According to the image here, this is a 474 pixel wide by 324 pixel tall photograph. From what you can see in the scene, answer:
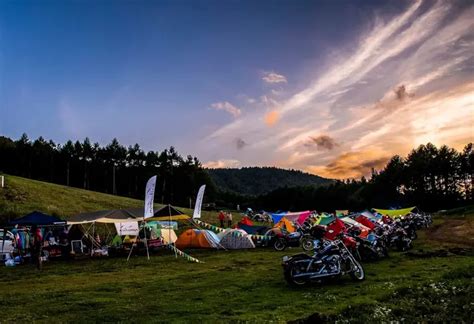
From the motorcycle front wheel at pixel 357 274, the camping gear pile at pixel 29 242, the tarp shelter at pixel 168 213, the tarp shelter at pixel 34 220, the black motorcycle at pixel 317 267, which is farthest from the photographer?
the tarp shelter at pixel 168 213

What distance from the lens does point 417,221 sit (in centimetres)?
4078

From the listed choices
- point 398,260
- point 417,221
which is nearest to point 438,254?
point 398,260

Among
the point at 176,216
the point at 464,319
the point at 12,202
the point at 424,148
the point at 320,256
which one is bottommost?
the point at 464,319

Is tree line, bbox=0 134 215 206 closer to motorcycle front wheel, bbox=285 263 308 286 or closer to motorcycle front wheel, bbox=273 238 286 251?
motorcycle front wheel, bbox=273 238 286 251

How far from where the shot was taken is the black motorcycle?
513 inches

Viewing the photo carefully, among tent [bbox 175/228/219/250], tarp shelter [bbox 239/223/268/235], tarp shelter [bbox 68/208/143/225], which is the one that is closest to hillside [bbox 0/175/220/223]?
tarp shelter [bbox 68/208/143/225]

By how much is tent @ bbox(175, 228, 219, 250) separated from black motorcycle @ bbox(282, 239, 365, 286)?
14568 mm

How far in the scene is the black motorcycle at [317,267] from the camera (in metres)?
13.0

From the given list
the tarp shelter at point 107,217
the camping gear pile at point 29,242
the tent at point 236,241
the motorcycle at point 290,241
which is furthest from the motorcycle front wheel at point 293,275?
the tarp shelter at point 107,217

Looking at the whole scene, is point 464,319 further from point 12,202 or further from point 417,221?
point 12,202

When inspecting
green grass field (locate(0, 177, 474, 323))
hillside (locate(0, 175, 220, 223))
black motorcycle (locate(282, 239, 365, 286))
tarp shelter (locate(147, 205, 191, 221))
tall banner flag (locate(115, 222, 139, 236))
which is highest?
hillside (locate(0, 175, 220, 223))

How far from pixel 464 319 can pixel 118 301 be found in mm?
8665

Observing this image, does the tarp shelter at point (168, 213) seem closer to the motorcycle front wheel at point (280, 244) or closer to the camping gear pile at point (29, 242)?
the camping gear pile at point (29, 242)

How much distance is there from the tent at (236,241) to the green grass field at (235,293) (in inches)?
275
